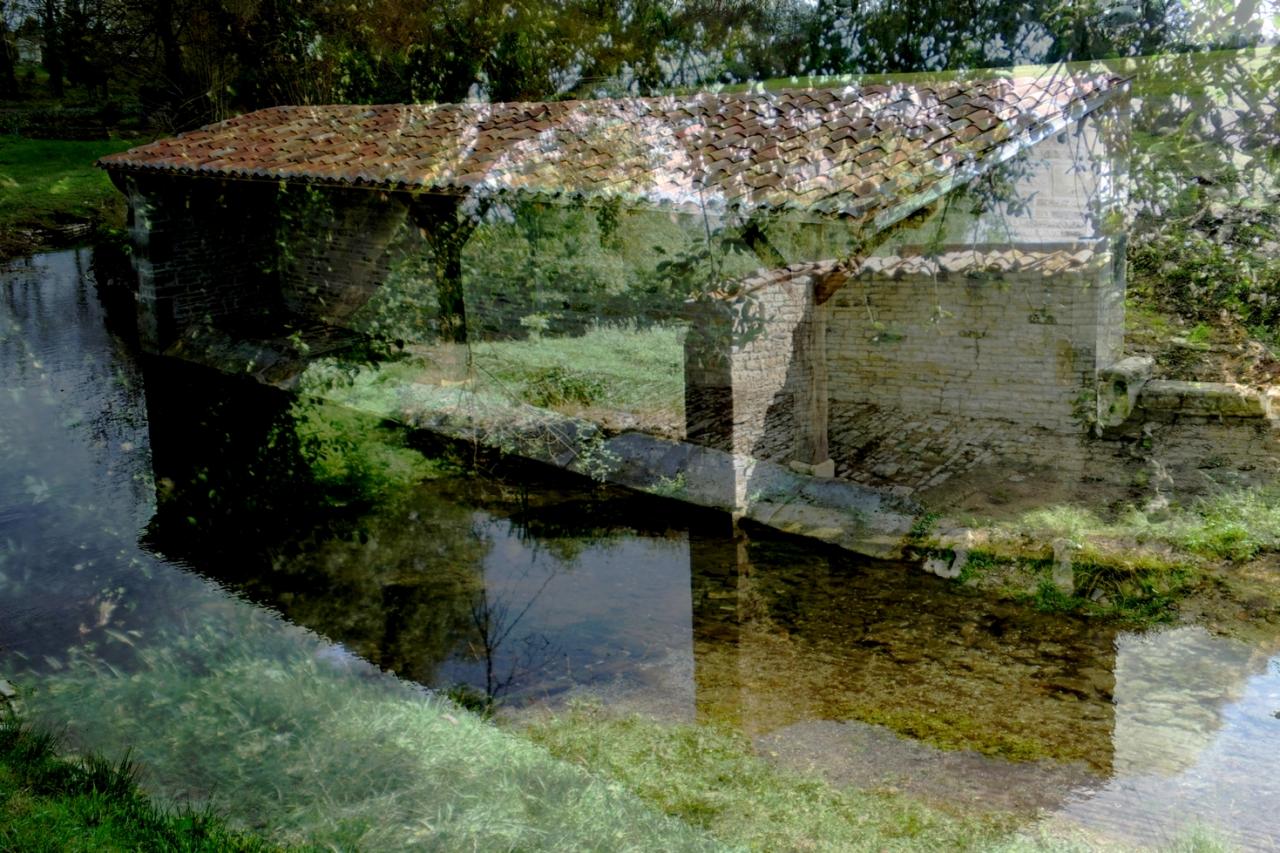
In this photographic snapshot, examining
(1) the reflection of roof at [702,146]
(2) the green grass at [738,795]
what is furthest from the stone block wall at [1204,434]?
(2) the green grass at [738,795]

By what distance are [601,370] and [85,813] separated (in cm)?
510

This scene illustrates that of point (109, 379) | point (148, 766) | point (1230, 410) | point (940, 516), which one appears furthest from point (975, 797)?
point (109, 379)

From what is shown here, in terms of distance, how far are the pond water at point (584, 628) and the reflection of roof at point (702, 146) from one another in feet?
6.46

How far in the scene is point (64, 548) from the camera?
5848 mm

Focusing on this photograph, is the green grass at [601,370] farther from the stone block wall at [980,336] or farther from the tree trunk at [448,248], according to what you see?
the stone block wall at [980,336]

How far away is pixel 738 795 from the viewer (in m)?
3.50

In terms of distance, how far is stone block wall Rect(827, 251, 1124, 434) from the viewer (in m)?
6.12

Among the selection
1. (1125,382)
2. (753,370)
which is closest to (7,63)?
(753,370)

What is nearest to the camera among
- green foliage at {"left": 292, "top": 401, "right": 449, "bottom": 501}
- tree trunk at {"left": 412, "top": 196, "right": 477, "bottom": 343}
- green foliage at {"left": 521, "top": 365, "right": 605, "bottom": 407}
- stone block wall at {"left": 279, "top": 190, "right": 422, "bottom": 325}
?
green foliage at {"left": 292, "top": 401, "right": 449, "bottom": 501}

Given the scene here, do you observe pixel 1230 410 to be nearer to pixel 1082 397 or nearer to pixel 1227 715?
pixel 1082 397

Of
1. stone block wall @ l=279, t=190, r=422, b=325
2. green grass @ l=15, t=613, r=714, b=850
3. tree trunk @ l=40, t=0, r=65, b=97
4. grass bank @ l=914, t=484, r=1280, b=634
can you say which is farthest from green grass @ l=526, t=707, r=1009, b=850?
tree trunk @ l=40, t=0, r=65, b=97

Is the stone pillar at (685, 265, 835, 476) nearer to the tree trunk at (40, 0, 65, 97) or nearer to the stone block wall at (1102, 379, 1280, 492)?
the stone block wall at (1102, 379, 1280, 492)

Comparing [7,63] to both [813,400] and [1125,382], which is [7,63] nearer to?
[813,400]

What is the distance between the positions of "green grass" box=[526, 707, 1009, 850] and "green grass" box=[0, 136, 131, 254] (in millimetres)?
12675
